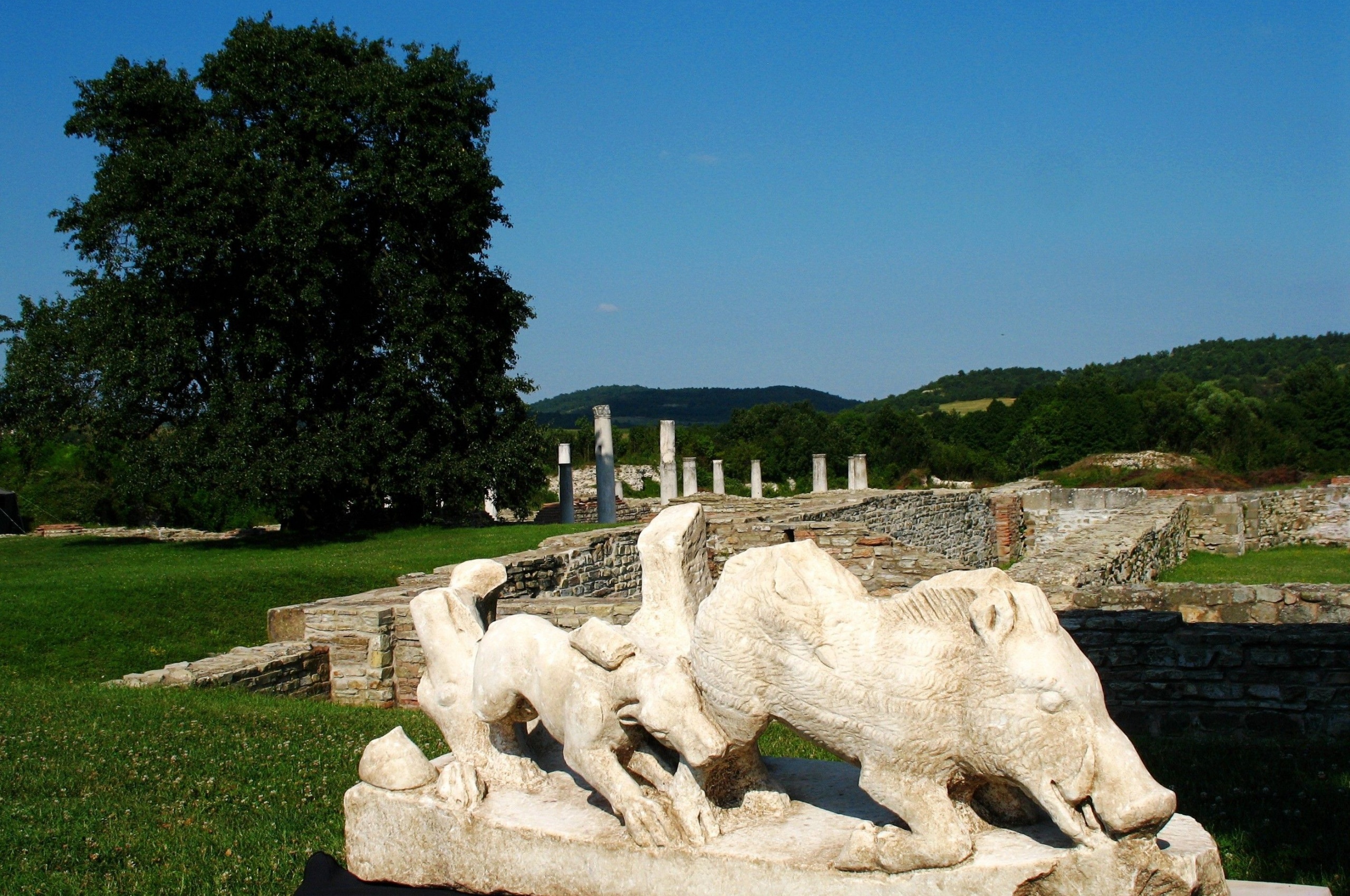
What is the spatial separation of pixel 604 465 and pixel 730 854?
71.6 ft

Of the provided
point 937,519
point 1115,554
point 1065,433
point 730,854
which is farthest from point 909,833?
point 1065,433

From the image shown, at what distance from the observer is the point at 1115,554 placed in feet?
43.8

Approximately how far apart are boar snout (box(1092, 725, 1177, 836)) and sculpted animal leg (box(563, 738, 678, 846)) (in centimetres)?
116

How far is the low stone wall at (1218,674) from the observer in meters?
6.36

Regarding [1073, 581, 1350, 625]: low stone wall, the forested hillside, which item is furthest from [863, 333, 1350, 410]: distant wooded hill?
[1073, 581, 1350, 625]: low stone wall

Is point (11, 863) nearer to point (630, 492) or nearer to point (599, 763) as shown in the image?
point (599, 763)

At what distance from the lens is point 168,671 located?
26.8 feet

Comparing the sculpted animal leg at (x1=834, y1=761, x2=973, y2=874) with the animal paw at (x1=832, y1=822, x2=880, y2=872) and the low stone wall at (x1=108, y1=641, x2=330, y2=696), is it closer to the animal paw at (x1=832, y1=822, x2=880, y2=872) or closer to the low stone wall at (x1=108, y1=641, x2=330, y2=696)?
the animal paw at (x1=832, y1=822, x2=880, y2=872)

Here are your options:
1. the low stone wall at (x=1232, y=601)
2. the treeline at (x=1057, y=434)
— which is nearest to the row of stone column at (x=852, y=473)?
the treeline at (x=1057, y=434)

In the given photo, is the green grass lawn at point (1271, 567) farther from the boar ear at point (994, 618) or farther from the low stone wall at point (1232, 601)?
the boar ear at point (994, 618)

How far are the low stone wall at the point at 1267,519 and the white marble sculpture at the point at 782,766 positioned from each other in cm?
1891

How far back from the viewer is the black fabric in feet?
10.8

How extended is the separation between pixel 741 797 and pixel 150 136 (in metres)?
19.1

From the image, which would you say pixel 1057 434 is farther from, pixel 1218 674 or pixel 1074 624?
pixel 1218 674
